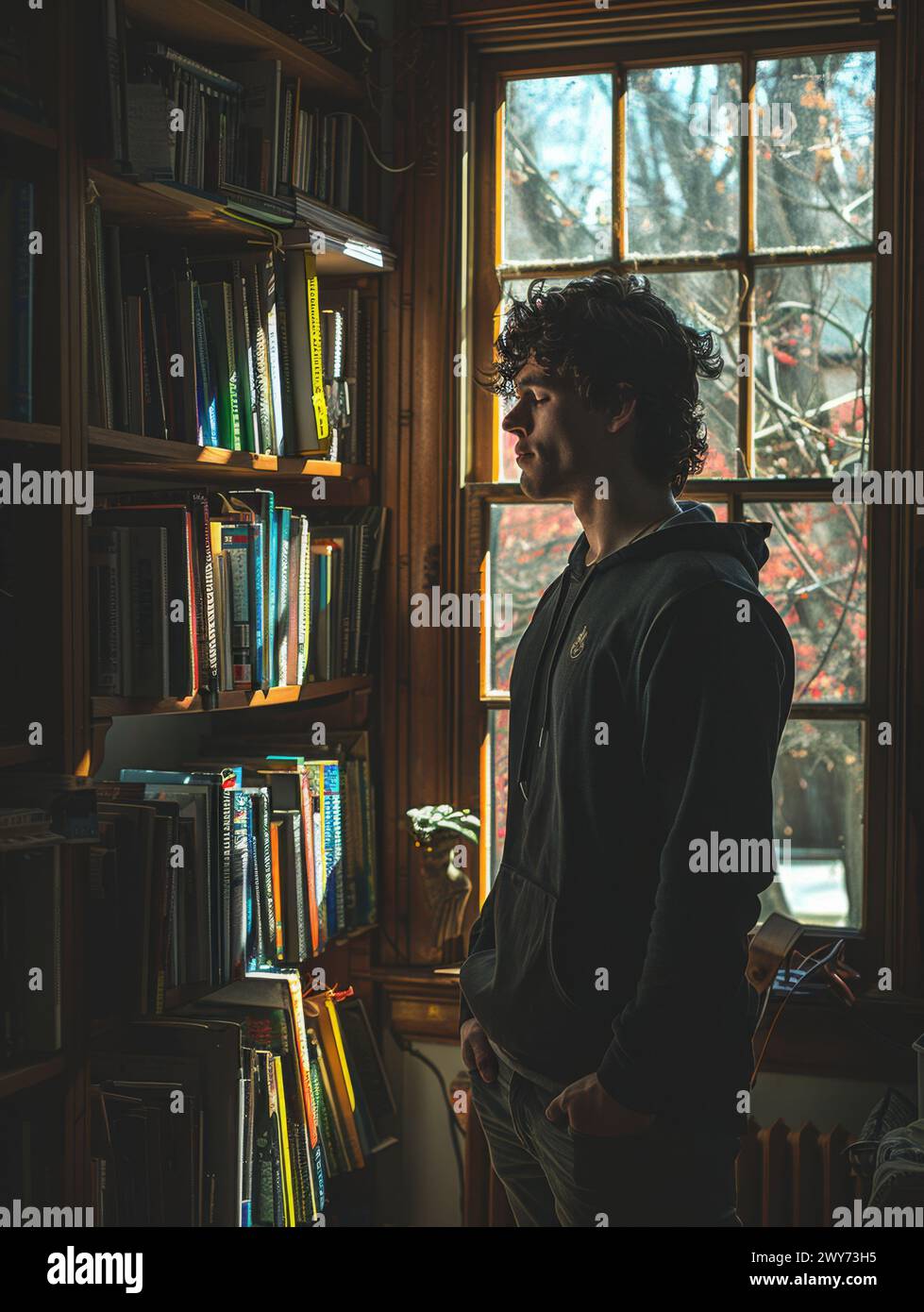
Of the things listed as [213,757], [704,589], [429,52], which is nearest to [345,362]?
[429,52]

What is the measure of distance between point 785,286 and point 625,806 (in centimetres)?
137

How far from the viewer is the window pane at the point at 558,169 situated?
8.18 feet

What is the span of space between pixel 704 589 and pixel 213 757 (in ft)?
4.04

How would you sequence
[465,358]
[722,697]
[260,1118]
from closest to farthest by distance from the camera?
[722,697], [260,1118], [465,358]

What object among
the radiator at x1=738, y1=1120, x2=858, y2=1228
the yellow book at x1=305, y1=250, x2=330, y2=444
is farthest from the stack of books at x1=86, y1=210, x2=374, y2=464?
the radiator at x1=738, y1=1120, x2=858, y2=1228

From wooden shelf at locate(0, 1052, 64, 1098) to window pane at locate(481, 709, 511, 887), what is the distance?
1058mm

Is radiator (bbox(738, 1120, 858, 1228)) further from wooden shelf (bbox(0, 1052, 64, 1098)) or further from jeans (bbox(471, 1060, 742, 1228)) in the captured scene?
wooden shelf (bbox(0, 1052, 64, 1098))

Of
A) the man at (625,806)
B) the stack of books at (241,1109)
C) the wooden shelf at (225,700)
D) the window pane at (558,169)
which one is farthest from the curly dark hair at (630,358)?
the stack of books at (241,1109)

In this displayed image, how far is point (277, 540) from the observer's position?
7.14ft

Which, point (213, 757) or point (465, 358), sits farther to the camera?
point (465, 358)

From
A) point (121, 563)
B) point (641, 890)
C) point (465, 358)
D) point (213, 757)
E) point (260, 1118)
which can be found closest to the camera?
point (641, 890)

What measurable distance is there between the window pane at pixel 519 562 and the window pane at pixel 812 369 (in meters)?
0.39

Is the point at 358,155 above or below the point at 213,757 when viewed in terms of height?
above
